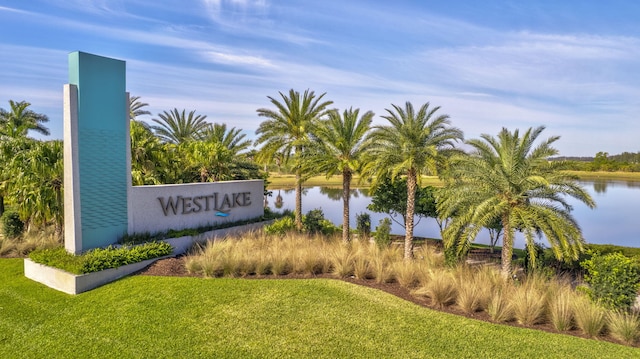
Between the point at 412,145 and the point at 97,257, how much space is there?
1171cm

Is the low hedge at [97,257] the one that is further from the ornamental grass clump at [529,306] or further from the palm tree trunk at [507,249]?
the palm tree trunk at [507,249]

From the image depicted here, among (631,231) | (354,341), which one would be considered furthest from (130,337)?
(631,231)

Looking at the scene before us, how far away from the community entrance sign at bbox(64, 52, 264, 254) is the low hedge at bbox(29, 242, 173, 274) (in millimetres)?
553

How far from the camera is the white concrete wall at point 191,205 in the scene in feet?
47.6

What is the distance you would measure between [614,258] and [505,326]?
133 inches

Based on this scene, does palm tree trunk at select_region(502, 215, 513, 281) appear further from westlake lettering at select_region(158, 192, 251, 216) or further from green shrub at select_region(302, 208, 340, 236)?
westlake lettering at select_region(158, 192, 251, 216)

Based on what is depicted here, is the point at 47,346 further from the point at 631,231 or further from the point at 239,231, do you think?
the point at 631,231

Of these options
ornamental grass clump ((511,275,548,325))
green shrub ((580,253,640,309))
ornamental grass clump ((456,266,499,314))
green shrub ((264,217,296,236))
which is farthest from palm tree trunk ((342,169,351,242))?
green shrub ((580,253,640,309))

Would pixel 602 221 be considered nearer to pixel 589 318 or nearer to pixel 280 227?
pixel 280 227

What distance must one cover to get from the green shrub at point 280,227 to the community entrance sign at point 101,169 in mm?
4299

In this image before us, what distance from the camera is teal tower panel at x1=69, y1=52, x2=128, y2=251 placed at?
12719mm

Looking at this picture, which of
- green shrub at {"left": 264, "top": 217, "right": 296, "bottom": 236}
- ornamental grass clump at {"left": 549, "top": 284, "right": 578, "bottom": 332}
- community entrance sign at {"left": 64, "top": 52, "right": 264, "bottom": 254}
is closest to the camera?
ornamental grass clump at {"left": 549, "top": 284, "right": 578, "bottom": 332}

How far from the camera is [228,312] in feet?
30.0

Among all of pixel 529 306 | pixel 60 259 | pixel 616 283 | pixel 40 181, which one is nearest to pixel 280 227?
pixel 60 259
